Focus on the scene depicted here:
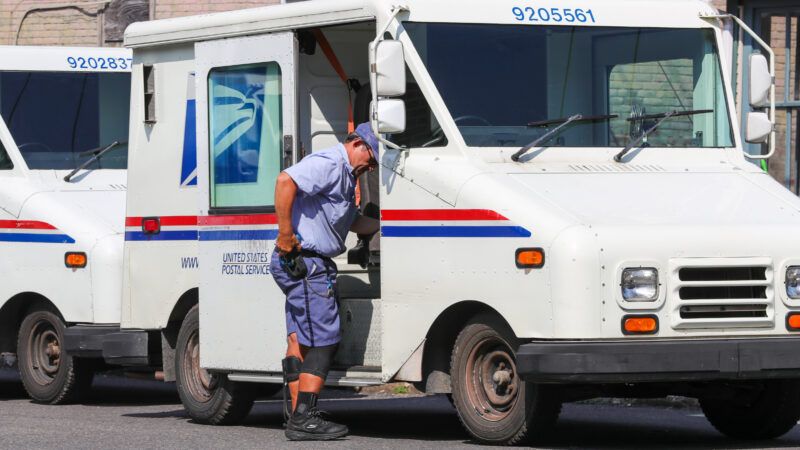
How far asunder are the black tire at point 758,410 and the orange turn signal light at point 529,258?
150 centimetres

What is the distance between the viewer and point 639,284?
9117 millimetres

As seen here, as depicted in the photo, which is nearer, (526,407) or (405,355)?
(526,407)

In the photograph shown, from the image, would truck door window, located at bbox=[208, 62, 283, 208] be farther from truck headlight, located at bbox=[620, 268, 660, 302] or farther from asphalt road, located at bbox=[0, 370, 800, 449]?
truck headlight, located at bbox=[620, 268, 660, 302]

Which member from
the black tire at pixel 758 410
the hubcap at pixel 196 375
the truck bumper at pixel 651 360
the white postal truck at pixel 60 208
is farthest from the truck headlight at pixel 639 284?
the white postal truck at pixel 60 208

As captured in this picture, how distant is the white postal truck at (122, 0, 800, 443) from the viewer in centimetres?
916

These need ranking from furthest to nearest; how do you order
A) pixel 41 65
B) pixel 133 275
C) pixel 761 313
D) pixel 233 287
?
pixel 41 65, pixel 133 275, pixel 233 287, pixel 761 313

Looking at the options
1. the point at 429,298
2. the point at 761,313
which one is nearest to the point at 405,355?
the point at 429,298

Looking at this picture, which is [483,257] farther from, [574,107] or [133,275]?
[133,275]

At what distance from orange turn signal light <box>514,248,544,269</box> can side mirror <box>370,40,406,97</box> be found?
3.66ft

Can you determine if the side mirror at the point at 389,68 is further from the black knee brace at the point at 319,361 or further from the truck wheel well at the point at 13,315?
the truck wheel well at the point at 13,315

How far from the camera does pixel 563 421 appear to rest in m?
11.9

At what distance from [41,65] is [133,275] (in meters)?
2.91

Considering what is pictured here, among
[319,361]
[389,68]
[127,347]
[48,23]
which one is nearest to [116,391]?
[127,347]

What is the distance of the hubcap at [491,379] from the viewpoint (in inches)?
Result: 377
